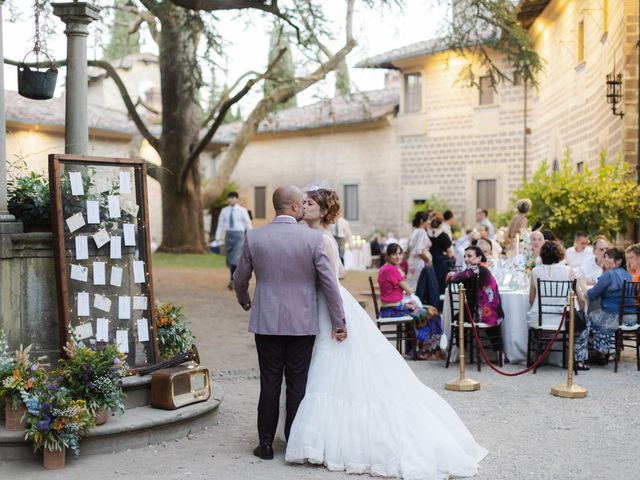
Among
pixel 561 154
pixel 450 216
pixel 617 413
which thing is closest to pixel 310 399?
pixel 617 413

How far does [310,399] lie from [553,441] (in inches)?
72.3

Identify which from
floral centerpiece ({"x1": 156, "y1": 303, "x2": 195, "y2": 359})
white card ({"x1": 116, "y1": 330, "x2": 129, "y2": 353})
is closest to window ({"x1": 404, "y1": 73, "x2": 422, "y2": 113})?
floral centerpiece ({"x1": 156, "y1": 303, "x2": 195, "y2": 359})

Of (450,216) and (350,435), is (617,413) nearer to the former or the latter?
(350,435)

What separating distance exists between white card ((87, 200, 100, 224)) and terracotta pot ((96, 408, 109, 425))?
4.50 ft

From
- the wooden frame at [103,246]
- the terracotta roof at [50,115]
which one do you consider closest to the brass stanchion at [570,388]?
the wooden frame at [103,246]

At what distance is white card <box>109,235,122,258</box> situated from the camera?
6.44m

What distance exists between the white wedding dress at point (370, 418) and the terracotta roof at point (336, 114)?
25.4m

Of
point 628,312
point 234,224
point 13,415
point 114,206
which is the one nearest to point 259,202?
point 234,224

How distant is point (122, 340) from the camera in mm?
6469

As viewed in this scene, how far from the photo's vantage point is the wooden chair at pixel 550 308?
9086 mm

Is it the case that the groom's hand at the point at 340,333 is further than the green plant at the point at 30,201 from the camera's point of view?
No

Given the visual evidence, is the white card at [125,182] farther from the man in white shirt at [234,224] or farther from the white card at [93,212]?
the man in white shirt at [234,224]

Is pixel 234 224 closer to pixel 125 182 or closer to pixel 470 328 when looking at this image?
pixel 470 328

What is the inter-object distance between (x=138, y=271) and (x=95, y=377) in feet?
3.77
